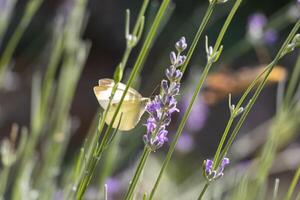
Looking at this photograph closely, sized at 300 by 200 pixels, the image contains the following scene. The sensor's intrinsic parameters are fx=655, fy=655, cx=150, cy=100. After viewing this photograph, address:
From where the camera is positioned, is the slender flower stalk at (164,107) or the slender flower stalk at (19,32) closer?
the slender flower stalk at (164,107)

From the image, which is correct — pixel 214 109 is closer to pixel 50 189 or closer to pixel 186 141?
pixel 186 141

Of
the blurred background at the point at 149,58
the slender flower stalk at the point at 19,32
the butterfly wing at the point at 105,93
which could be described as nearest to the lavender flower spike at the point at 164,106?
the butterfly wing at the point at 105,93

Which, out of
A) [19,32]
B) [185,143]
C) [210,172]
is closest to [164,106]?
[210,172]

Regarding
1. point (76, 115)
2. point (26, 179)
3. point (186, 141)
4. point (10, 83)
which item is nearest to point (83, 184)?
point (26, 179)

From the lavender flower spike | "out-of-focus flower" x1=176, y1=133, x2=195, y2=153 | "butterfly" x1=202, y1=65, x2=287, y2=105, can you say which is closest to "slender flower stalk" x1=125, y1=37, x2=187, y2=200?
the lavender flower spike

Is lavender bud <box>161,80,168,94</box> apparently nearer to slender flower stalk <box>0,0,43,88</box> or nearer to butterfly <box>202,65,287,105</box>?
slender flower stalk <box>0,0,43,88</box>

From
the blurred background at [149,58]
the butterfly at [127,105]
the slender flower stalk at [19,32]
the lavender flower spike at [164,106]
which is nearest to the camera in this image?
the lavender flower spike at [164,106]

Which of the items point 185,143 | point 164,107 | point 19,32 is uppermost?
point 164,107

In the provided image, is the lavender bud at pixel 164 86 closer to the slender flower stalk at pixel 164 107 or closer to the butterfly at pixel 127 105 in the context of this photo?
the slender flower stalk at pixel 164 107

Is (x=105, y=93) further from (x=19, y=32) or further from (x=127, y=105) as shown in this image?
(x=19, y=32)

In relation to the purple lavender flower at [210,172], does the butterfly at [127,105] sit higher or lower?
higher

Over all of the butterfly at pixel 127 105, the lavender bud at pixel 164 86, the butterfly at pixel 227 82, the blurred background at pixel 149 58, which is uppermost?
the lavender bud at pixel 164 86
